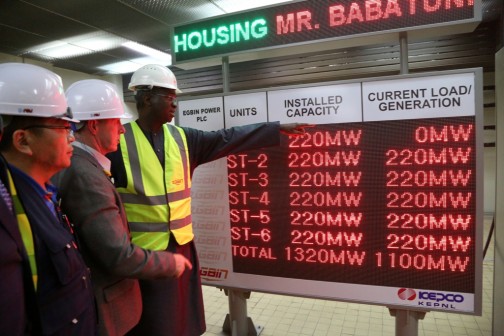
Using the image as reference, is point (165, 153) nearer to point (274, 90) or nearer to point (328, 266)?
point (274, 90)

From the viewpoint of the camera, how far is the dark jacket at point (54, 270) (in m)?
1.04

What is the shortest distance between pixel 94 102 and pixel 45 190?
20.7 inches

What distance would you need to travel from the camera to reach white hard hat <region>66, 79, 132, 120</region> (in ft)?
5.04

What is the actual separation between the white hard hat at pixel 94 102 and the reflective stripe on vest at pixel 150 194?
A: 241mm

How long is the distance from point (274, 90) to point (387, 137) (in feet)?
2.38

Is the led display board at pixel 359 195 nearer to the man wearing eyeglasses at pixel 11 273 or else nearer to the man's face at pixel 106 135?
the man's face at pixel 106 135

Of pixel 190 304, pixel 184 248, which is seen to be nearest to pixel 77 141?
pixel 184 248

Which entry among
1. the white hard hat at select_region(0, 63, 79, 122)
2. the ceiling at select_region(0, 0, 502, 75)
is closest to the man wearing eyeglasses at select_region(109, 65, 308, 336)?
the white hard hat at select_region(0, 63, 79, 122)

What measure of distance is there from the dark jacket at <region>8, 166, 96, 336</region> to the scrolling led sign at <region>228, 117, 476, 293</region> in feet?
4.05

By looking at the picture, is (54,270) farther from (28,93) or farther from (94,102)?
(94,102)

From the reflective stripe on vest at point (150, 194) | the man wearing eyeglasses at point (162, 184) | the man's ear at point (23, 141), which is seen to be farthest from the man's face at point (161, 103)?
the man's ear at point (23, 141)

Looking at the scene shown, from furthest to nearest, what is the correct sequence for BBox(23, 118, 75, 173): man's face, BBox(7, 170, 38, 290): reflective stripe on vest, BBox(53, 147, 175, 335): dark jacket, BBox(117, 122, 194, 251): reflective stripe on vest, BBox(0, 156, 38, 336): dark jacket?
BBox(117, 122, 194, 251): reflective stripe on vest < BBox(53, 147, 175, 335): dark jacket < BBox(23, 118, 75, 173): man's face < BBox(7, 170, 38, 290): reflective stripe on vest < BBox(0, 156, 38, 336): dark jacket

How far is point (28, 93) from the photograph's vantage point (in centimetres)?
109

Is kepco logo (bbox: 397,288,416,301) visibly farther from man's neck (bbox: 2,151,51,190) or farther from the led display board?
man's neck (bbox: 2,151,51,190)
